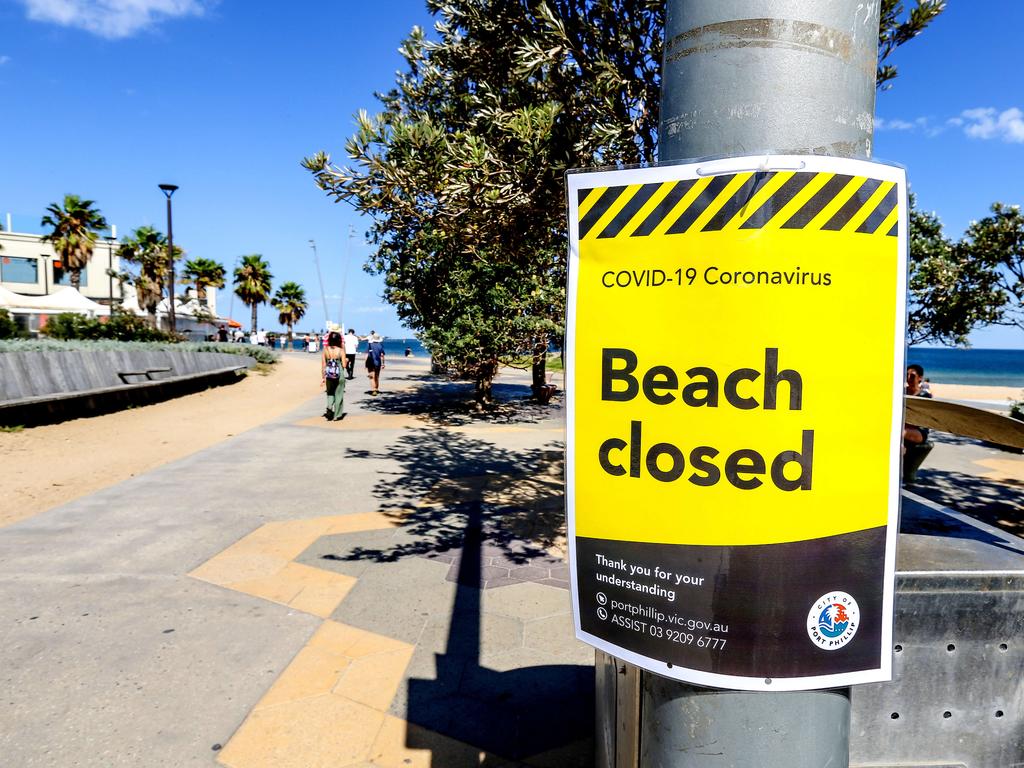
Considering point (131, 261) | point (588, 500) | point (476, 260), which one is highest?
point (131, 261)

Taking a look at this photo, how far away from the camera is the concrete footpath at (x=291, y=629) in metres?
3.15

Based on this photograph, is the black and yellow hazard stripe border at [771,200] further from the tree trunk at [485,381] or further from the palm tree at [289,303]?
the palm tree at [289,303]

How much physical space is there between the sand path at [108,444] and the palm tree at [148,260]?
28.6 metres

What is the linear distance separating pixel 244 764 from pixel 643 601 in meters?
2.50

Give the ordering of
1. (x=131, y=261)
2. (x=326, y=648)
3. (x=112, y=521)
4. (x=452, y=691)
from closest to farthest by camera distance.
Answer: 1. (x=452, y=691)
2. (x=326, y=648)
3. (x=112, y=521)
4. (x=131, y=261)

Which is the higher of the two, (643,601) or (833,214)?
(833,214)

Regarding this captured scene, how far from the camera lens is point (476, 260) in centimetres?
670

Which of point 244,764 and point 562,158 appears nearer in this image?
point 244,764

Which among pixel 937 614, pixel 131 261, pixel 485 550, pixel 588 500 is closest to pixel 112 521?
pixel 485 550

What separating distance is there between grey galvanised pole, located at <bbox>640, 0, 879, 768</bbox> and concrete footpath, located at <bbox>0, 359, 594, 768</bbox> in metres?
1.89

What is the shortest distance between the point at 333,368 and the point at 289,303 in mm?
55131

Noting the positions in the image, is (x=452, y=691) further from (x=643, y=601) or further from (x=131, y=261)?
(x=131, y=261)

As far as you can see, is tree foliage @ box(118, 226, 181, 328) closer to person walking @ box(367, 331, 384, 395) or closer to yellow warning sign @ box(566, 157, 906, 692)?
person walking @ box(367, 331, 384, 395)

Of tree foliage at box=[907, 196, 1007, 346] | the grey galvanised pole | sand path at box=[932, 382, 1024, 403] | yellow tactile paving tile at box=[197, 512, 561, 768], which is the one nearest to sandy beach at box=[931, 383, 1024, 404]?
sand path at box=[932, 382, 1024, 403]
